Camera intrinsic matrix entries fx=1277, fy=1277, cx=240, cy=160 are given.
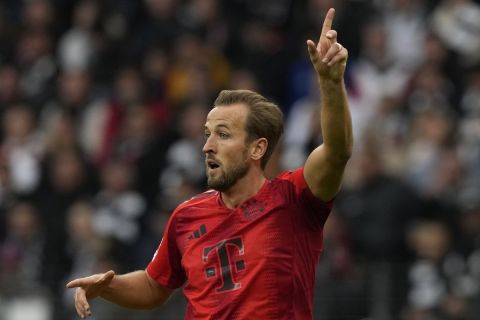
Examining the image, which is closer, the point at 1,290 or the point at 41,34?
the point at 1,290

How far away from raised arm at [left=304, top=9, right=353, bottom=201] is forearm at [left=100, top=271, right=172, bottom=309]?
117 centimetres

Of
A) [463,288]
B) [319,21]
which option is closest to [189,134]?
[319,21]

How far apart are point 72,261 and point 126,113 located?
5.90ft

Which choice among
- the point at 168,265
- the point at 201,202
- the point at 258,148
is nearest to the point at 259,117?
the point at 258,148

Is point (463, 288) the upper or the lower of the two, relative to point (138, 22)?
lower

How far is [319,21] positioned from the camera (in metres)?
12.7

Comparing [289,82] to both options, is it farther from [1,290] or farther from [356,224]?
[1,290]

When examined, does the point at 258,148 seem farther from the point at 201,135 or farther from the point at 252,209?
the point at 201,135

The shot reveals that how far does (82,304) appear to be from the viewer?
5.69 m

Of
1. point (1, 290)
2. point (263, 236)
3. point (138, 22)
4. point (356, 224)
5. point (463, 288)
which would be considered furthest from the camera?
point (138, 22)

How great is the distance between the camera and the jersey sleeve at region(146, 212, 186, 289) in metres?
6.15

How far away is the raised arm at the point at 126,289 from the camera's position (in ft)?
19.3

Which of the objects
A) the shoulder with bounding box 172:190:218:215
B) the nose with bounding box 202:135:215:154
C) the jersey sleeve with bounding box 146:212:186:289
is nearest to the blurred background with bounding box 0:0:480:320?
the jersey sleeve with bounding box 146:212:186:289

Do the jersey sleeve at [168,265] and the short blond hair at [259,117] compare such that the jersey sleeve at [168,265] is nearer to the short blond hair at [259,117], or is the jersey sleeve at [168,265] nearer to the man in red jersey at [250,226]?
the man in red jersey at [250,226]
